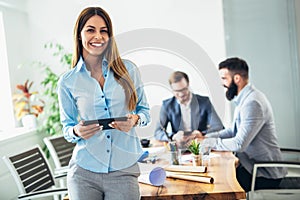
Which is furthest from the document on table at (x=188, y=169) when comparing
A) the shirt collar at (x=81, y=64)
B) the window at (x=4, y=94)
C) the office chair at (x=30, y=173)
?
the window at (x=4, y=94)

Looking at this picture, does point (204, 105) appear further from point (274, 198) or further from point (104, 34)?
point (104, 34)

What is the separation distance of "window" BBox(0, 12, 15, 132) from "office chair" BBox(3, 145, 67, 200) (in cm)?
115

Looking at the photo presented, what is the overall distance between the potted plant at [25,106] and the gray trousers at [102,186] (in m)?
2.19

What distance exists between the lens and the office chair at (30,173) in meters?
2.09

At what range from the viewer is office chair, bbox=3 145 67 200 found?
2.09m

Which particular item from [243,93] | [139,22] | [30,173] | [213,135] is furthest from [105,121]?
[139,22]

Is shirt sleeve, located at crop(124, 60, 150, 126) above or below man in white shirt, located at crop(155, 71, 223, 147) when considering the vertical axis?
above

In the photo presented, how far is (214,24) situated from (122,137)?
8.29 feet

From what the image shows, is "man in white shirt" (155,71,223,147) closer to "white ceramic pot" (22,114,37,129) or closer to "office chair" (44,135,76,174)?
"office chair" (44,135,76,174)

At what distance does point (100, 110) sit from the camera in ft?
4.31

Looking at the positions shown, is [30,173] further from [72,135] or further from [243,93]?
[243,93]

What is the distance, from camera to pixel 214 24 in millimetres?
3609

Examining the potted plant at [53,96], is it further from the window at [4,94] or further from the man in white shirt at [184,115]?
the man in white shirt at [184,115]

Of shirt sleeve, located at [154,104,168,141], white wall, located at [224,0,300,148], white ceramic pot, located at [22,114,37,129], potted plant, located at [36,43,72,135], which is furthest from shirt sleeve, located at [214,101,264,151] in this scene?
white ceramic pot, located at [22,114,37,129]
